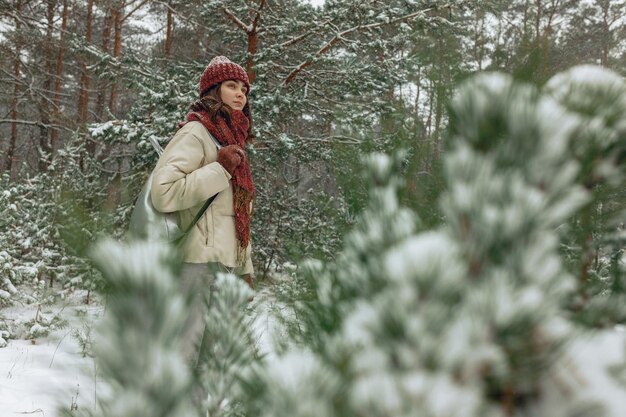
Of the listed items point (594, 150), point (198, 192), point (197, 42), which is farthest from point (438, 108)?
point (197, 42)

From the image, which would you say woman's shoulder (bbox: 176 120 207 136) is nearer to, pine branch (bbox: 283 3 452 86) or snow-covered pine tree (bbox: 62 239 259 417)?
snow-covered pine tree (bbox: 62 239 259 417)

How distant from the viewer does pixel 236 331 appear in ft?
2.03

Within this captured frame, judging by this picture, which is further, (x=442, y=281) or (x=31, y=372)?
(x=31, y=372)

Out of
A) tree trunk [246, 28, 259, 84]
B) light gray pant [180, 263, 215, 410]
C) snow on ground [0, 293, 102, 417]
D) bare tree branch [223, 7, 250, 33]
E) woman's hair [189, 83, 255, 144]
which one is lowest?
snow on ground [0, 293, 102, 417]

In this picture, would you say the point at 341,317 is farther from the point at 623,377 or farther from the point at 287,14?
the point at 287,14

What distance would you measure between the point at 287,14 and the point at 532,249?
745 cm

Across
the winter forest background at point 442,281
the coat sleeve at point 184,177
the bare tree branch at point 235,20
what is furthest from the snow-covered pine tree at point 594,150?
the bare tree branch at point 235,20

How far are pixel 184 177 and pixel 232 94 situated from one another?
65 cm

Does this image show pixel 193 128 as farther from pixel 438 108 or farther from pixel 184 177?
pixel 438 108

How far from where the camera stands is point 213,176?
217cm

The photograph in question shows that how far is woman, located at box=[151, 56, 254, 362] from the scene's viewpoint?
2047 millimetres

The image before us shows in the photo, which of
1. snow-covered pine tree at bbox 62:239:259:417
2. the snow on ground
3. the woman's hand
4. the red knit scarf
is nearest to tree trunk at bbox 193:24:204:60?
the snow on ground

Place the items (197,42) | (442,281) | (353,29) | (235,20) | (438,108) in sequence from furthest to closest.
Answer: (197,42) → (235,20) → (353,29) → (438,108) → (442,281)

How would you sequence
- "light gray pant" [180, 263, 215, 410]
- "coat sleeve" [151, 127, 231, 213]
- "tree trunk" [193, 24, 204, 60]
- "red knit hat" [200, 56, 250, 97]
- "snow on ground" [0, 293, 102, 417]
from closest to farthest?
1. "light gray pant" [180, 263, 215, 410]
2. "coat sleeve" [151, 127, 231, 213]
3. "red knit hat" [200, 56, 250, 97]
4. "snow on ground" [0, 293, 102, 417]
5. "tree trunk" [193, 24, 204, 60]
